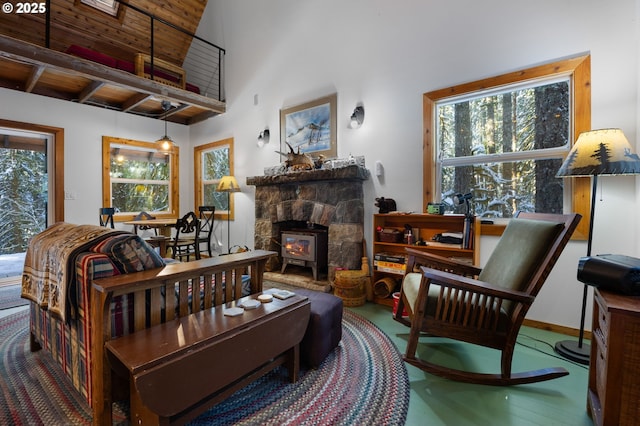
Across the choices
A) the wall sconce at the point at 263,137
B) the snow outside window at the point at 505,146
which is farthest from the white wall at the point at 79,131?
the snow outside window at the point at 505,146

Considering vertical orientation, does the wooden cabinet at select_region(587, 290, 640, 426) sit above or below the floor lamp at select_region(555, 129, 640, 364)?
below

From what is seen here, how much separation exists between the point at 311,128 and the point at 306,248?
157 centimetres

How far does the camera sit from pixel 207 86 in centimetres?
536

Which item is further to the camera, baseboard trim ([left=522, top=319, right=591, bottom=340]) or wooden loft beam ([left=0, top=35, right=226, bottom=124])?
wooden loft beam ([left=0, top=35, right=226, bottom=124])

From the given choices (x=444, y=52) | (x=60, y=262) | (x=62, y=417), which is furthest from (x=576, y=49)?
(x=62, y=417)

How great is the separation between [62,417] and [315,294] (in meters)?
1.43

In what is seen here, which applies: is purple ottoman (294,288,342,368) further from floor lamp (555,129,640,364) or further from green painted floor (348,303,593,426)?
floor lamp (555,129,640,364)

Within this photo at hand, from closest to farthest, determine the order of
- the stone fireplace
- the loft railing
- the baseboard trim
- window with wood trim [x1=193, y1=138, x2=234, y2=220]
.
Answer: the baseboard trim, the stone fireplace, window with wood trim [x1=193, y1=138, x2=234, y2=220], the loft railing

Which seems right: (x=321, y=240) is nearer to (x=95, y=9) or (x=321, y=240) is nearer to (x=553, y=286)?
(x=553, y=286)

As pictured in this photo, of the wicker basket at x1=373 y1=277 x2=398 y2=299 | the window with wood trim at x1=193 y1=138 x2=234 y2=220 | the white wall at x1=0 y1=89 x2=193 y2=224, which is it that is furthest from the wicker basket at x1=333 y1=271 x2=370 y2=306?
the white wall at x1=0 y1=89 x2=193 y2=224

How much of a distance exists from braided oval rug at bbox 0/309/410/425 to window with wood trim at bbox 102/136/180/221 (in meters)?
3.31

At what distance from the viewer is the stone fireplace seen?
3213mm

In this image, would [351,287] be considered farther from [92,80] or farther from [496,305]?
[92,80]

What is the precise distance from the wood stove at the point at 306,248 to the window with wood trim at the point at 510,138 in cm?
135
